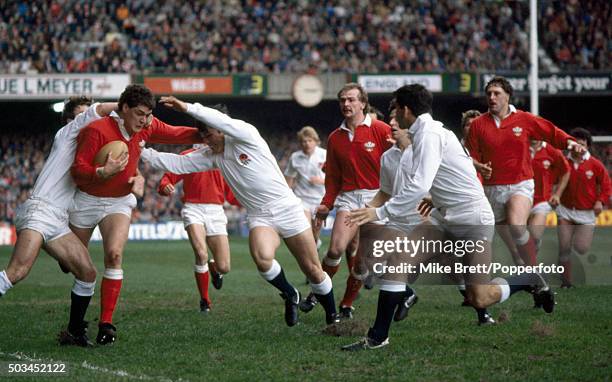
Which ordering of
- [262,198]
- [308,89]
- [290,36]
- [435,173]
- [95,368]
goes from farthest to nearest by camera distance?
[290,36] → [308,89] → [262,198] → [435,173] → [95,368]

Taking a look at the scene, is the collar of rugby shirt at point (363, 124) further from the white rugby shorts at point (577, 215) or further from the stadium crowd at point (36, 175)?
the stadium crowd at point (36, 175)

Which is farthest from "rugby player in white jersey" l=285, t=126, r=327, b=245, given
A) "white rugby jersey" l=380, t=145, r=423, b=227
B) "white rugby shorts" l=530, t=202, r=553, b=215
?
"white rugby jersey" l=380, t=145, r=423, b=227

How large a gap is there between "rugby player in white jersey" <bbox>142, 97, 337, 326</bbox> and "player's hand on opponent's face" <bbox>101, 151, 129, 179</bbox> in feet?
3.21

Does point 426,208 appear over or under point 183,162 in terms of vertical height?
under

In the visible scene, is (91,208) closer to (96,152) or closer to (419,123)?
(96,152)

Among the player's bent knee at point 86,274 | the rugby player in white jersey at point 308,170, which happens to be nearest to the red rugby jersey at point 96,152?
the player's bent knee at point 86,274

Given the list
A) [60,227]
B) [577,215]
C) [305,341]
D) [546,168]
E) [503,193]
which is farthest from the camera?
[577,215]

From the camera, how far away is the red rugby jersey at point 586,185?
14.2 metres

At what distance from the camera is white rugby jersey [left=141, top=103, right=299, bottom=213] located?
8711 mm

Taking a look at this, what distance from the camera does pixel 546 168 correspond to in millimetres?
13688

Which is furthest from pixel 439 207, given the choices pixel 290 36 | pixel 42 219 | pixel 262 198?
pixel 290 36

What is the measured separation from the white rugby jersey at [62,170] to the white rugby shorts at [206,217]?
3737 mm

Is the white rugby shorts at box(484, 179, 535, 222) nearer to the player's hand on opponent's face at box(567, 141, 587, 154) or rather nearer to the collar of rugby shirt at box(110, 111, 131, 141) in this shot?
the player's hand on opponent's face at box(567, 141, 587, 154)

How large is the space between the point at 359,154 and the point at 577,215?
17.6 feet
